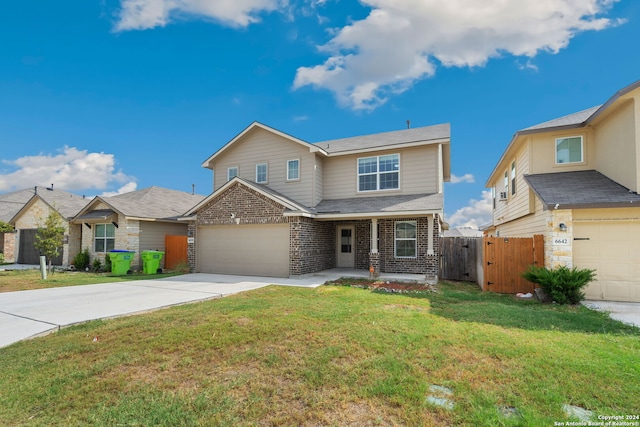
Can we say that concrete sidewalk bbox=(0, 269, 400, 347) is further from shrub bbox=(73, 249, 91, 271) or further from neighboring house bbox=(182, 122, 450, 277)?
shrub bbox=(73, 249, 91, 271)

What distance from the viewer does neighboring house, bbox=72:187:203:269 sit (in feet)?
52.9

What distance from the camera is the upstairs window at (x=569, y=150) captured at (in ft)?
35.0

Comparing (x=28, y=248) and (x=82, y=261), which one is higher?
(x=28, y=248)

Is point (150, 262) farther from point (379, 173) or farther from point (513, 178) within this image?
point (513, 178)

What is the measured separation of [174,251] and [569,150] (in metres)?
18.5

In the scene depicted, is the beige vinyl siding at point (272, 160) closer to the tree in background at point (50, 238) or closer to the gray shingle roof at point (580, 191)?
the tree in background at point (50, 238)

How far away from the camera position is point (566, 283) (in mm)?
7953

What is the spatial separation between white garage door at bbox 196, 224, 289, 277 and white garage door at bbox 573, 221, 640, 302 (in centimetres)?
980

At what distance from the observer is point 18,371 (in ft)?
13.3

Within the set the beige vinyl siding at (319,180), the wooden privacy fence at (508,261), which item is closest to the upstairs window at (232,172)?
Result: the beige vinyl siding at (319,180)

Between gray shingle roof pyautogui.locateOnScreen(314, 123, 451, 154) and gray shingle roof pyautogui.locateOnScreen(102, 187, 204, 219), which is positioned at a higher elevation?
gray shingle roof pyautogui.locateOnScreen(314, 123, 451, 154)

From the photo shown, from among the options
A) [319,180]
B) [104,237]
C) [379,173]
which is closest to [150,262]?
[104,237]

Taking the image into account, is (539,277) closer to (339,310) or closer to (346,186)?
(339,310)

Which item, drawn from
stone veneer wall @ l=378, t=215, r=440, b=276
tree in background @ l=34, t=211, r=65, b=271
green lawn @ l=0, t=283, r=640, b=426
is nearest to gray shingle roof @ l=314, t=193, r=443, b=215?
stone veneer wall @ l=378, t=215, r=440, b=276
